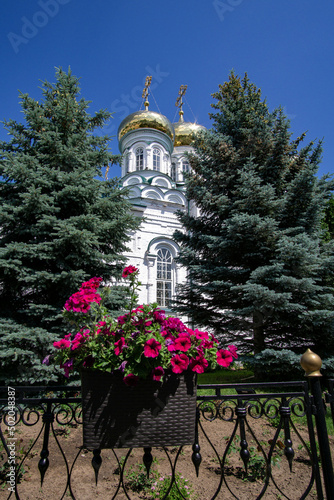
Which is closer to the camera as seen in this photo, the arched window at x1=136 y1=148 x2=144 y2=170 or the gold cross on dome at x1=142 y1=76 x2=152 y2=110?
the arched window at x1=136 y1=148 x2=144 y2=170

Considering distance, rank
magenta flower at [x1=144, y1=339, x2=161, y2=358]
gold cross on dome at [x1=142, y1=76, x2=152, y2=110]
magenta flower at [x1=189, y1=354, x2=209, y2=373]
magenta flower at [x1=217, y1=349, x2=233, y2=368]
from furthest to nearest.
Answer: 1. gold cross on dome at [x1=142, y1=76, x2=152, y2=110]
2. magenta flower at [x1=217, y1=349, x2=233, y2=368]
3. magenta flower at [x1=189, y1=354, x2=209, y2=373]
4. magenta flower at [x1=144, y1=339, x2=161, y2=358]

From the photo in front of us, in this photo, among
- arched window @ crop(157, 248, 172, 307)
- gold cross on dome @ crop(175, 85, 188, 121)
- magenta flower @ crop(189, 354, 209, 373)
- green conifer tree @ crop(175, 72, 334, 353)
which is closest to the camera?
magenta flower @ crop(189, 354, 209, 373)

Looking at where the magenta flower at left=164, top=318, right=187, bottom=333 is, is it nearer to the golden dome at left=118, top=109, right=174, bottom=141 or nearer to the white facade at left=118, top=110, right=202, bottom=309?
the white facade at left=118, top=110, right=202, bottom=309

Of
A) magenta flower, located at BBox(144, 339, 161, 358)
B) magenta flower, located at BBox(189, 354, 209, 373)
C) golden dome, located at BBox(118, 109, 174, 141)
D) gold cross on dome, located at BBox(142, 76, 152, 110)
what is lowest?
magenta flower, located at BBox(189, 354, 209, 373)

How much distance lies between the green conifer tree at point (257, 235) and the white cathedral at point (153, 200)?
4800mm

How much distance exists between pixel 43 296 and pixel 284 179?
18.7ft

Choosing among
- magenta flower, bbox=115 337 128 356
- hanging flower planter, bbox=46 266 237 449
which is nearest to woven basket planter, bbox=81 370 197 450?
hanging flower planter, bbox=46 266 237 449

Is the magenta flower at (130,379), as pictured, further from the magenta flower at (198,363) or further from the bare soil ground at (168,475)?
the bare soil ground at (168,475)

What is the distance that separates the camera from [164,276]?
14.3 meters

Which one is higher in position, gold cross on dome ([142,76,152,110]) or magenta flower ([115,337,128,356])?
gold cross on dome ([142,76,152,110])

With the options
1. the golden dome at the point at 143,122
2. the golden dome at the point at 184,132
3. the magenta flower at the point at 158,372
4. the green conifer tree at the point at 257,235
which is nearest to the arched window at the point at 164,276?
the green conifer tree at the point at 257,235

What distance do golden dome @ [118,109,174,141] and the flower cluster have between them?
16932mm

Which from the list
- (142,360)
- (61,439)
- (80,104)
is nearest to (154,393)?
(142,360)

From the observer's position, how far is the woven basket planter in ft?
4.70
